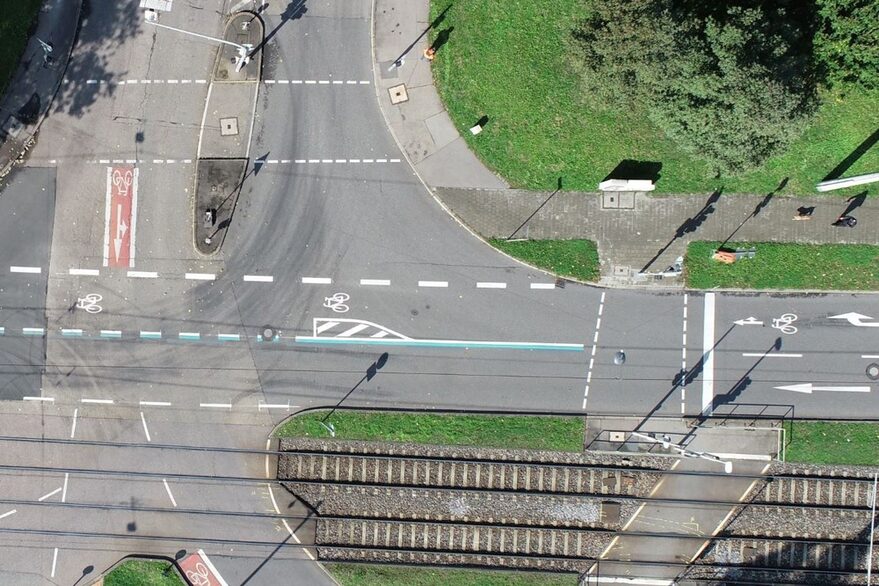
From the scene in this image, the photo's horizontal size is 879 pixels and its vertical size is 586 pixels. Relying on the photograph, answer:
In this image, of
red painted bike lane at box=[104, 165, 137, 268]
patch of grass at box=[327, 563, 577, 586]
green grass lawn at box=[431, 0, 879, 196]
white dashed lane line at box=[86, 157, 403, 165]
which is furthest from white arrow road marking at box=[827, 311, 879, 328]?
red painted bike lane at box=[104, 165, 137, 268]

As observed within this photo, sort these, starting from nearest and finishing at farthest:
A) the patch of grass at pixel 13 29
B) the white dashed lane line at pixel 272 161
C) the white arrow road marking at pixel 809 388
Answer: the white arrow road marking at pixel 809 388 < the white dashed lane line at pixel 272 161 < the patch of grass at pixel 13 29

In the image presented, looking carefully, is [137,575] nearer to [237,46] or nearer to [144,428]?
[144,428]

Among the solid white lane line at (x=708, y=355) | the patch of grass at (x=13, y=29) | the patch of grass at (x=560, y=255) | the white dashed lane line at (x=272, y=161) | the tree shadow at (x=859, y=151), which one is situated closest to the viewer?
the tree shadow at (x=859, y=151)

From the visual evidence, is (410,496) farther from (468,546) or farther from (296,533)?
(296,533)

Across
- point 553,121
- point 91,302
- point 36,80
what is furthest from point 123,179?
point 553,121

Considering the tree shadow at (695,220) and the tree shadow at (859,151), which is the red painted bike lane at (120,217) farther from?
the tree shadow at (859,151)

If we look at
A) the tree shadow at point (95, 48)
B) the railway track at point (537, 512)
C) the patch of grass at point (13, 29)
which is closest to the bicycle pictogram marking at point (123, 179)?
the tree shadow at point (95, 48)

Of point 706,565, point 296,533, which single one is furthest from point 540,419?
point 296,533

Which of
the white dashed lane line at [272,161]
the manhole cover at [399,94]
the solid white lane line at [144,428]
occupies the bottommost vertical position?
the solid white lane line at [144,428]

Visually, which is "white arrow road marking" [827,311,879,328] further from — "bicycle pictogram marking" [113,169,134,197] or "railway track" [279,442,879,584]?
"bicycle pictogram marking" [113,169,134,197]
